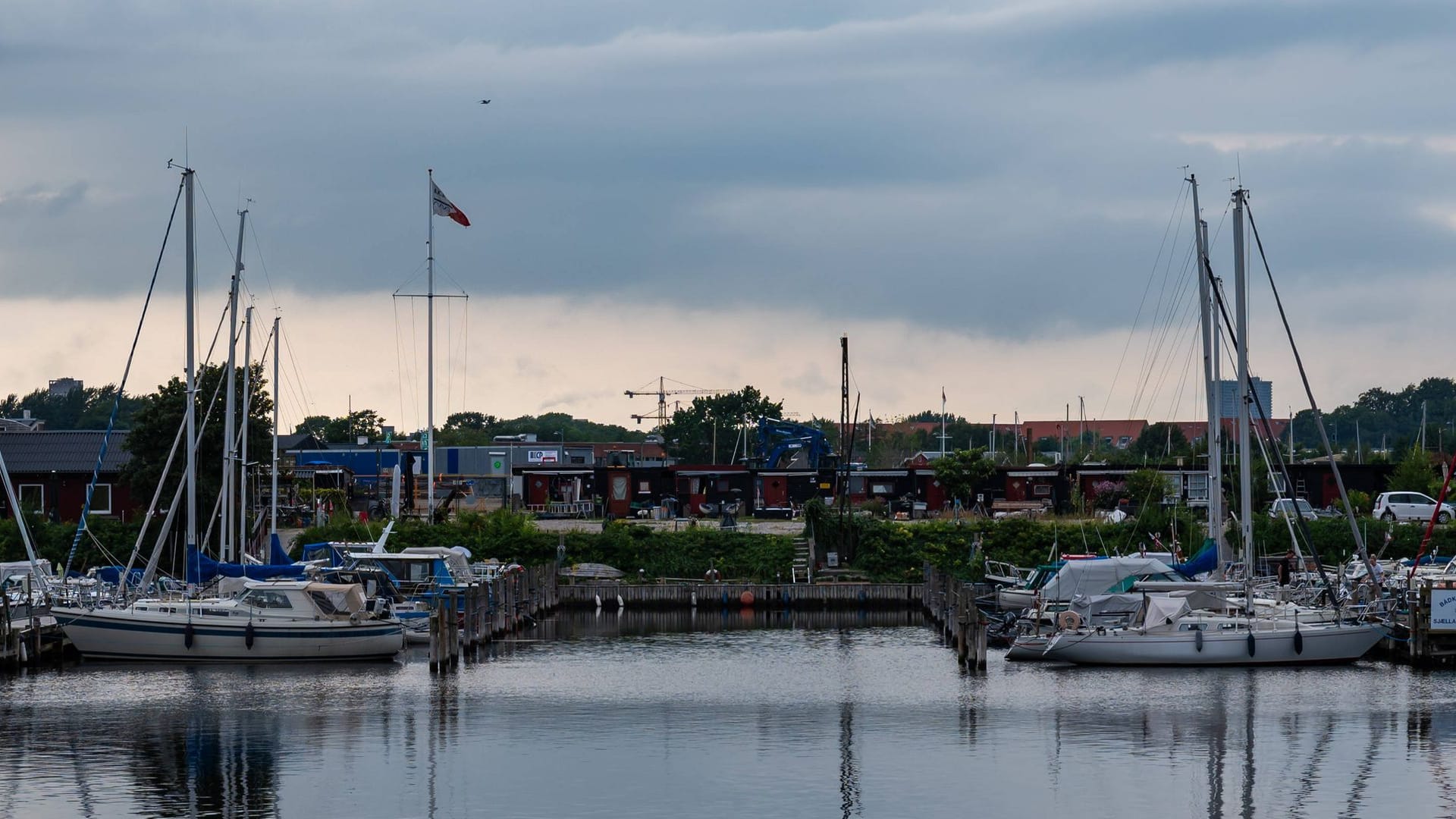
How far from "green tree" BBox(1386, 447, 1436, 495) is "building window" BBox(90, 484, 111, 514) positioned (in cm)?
6165

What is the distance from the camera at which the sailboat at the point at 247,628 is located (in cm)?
4691

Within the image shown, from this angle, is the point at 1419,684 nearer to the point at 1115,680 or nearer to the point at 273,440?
the point at 1115,680

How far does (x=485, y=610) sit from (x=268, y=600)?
8.47 meters

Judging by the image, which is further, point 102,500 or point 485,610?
point 102,500

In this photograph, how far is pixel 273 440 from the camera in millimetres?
69000

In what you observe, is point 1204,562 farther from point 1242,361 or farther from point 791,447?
point 791,447

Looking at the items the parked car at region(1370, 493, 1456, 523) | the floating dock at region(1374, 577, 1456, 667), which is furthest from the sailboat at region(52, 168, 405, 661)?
the parked car at region(1370, 493, 1456, 523)

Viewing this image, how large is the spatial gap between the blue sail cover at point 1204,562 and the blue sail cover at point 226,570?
27.8 metres

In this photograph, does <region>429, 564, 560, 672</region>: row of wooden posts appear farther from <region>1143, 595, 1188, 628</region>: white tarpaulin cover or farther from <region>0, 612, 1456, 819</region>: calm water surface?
<region>1143, 595, 1188, 628</region>: white tarpaulin cover

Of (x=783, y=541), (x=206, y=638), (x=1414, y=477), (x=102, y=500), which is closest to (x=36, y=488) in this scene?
(x=102, y=500)

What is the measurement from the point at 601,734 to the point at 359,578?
20.6 meters

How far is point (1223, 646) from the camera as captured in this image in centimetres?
4550

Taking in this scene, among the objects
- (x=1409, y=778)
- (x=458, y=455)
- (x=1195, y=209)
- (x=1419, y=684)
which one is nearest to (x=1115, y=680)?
(x=1419, y=684)

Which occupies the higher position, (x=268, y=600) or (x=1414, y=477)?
(x=1414, y=477)
